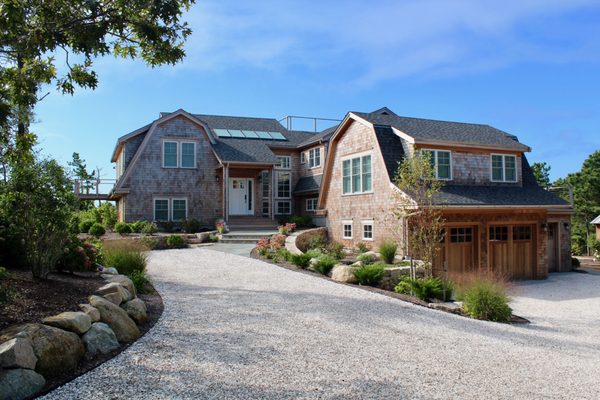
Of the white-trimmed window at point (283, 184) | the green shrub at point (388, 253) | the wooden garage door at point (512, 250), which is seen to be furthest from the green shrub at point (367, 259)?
the white-trimmed window at point (283, 184)

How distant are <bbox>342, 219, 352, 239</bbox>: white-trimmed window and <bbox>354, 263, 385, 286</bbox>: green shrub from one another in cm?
900

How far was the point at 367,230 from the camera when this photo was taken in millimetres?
20188

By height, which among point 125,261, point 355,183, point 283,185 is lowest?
point 125,261

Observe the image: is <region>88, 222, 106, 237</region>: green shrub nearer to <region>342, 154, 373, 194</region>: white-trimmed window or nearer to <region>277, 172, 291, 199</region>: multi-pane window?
<region>342, 154, 373, 194</region>: white-trimmed window

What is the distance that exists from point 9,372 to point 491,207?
16.7 m

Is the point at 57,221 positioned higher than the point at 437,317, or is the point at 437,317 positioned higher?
the point at 57,221

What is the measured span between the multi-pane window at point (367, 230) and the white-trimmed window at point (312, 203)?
25.9 ft

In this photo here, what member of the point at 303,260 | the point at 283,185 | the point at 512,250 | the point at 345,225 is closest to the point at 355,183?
the point at 345,225

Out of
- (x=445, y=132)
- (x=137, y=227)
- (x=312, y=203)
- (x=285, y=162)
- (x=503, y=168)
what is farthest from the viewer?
(x=285, y=162)

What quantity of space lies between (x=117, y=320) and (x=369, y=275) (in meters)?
7.15

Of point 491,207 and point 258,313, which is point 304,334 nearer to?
point 258,313

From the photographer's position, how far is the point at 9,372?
14.7ft

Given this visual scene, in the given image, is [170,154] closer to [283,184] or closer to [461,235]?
[283,184]

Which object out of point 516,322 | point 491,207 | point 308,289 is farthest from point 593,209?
point 308,289
